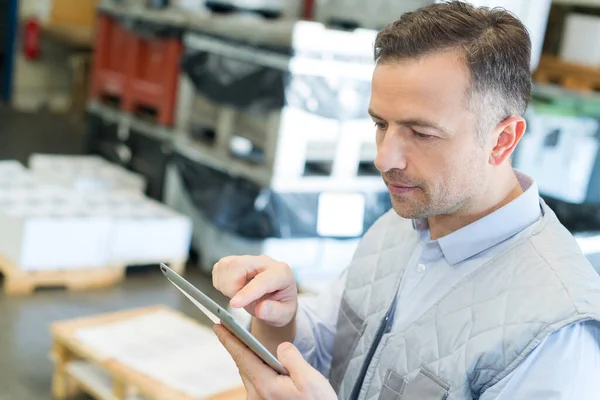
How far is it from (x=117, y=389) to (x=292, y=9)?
16.1 ft

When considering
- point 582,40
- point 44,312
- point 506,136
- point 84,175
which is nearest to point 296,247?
point 44,312

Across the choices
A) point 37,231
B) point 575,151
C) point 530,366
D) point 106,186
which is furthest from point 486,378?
point 106,186

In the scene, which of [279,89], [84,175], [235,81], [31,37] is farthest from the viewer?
[31,37]

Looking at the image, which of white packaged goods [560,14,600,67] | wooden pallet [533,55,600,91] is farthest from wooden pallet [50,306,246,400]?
white packaged goods [560,14,600,67]

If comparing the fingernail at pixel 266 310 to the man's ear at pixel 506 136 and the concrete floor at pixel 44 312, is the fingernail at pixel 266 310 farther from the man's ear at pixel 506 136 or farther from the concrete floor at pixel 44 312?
the concrete floor at pixel 44 312

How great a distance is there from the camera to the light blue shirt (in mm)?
1502

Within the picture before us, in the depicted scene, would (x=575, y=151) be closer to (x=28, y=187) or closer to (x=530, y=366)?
(x=28, y=187)

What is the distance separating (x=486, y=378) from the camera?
1.60 meters

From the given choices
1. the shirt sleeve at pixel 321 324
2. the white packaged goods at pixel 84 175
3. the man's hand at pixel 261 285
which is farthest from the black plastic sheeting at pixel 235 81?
the man's hand at pixel 261 285

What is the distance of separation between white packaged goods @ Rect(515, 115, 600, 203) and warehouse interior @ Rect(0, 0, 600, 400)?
0.01 meters

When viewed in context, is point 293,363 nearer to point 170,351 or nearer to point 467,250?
point 467,250

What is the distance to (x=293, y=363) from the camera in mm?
1679

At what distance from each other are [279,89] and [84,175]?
2410 mm

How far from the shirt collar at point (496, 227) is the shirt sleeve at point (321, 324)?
527mm
